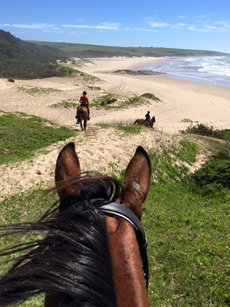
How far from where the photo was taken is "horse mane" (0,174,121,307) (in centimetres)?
100

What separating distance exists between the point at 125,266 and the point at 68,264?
0.99ft

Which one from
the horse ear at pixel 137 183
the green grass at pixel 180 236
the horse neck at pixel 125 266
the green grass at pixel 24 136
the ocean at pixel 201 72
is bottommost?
the green grass at pixel 180 236

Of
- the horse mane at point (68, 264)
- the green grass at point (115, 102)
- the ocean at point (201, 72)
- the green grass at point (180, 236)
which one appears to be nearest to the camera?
the horse mane at point (68, 264)

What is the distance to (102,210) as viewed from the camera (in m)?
1.44

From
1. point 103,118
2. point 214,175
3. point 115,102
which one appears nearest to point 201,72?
point 115,102

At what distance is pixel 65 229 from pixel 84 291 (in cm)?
36

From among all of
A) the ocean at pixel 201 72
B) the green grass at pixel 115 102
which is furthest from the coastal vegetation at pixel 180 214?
the ocean at pixel 201 72

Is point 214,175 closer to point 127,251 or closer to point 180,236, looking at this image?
point 180,236

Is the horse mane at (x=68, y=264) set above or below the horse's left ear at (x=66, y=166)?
below

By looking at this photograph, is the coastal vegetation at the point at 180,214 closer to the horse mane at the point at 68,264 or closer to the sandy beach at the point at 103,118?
the horse mane at the point at 68,264

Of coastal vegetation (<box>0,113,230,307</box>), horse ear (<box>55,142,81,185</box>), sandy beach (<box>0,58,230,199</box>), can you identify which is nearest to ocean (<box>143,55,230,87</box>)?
sandy beach (<box>0,58,230,199</box>)

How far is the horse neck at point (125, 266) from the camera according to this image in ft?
3.62

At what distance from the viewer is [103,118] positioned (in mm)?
19141

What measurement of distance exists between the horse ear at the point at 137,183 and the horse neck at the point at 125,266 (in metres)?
0.41
